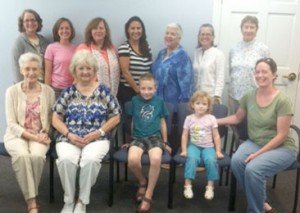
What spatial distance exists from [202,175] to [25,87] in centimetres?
188

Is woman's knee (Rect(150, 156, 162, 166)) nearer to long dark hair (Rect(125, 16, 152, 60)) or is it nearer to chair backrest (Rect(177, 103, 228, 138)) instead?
chair backrest (Rect(177, 103, 228, 138))

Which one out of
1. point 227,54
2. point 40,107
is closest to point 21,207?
point 40,107

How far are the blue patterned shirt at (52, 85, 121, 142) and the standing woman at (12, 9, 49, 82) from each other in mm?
745

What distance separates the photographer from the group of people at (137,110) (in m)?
2.68

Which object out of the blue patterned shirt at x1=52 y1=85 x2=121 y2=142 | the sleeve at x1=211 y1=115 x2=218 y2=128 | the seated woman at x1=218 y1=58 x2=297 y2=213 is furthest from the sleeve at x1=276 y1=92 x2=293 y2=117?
the blue patterned shirt at x1=52 y1=85 x2=121 y2=142

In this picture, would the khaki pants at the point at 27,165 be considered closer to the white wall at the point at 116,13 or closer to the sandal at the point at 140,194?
the sandal at the point at 140,194

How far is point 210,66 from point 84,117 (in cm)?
132

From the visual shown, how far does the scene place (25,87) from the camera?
2867 mm

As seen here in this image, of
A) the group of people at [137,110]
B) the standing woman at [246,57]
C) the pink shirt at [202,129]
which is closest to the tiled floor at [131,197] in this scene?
the group of people at [137,110]

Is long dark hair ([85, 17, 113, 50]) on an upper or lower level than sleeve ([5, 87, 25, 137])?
upper

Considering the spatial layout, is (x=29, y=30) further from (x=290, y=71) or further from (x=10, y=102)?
(x=290, y=71)

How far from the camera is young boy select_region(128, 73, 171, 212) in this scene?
285 cm

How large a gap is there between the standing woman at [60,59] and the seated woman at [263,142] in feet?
5.75

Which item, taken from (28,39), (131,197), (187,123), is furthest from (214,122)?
(28,39)
